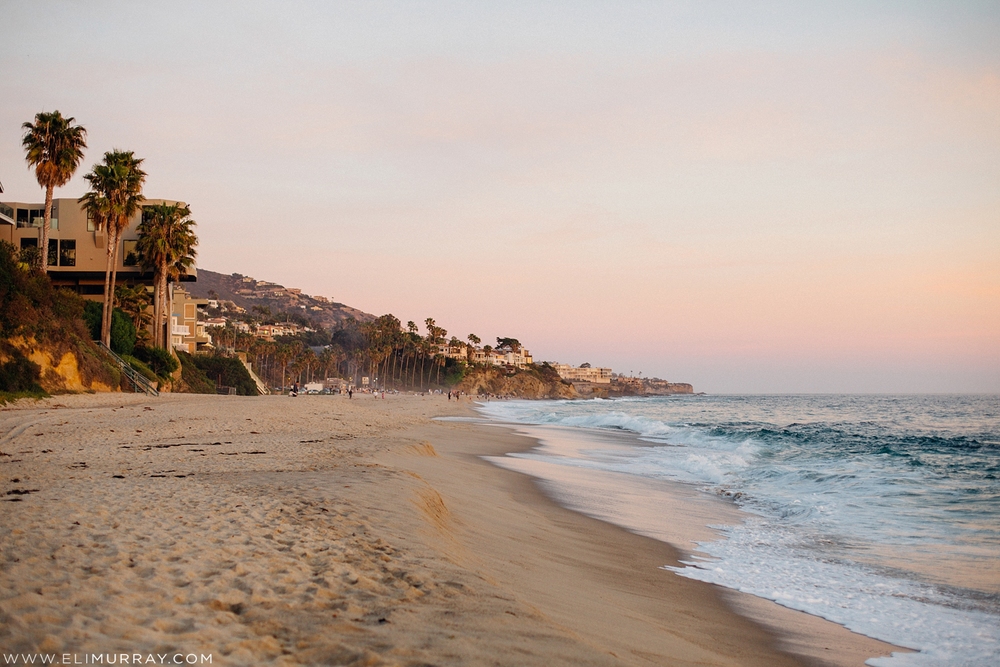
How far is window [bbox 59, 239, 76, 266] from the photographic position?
157ft

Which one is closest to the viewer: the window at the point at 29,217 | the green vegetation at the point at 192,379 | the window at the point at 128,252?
the green vegetation at the point at 192,379

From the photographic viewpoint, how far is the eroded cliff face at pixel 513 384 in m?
160

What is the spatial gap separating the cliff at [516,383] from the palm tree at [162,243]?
109424 mm

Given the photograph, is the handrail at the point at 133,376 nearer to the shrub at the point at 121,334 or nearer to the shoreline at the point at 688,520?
the shrub at the point at 121,334

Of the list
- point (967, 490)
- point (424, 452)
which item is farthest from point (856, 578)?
point (424, 452)

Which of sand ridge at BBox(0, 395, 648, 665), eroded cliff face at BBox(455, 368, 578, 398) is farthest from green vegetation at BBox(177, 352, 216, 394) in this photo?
eroded cliff face at BBox(455, 368, 578, 398)

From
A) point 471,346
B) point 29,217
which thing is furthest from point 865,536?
point 471,346

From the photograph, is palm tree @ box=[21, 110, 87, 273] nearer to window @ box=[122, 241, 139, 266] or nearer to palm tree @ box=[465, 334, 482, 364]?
window @ box=[122, 241, 139, 266]

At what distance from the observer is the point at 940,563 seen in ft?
28.7

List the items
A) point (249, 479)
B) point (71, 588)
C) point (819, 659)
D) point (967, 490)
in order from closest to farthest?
point (71, 588) → point (819, 659) → point (249, 479) → point (967, 490)

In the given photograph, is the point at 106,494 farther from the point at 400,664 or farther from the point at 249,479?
the point at 400,664

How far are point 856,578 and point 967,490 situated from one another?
9.87m

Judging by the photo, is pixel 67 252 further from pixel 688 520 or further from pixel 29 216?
pixel 688 520

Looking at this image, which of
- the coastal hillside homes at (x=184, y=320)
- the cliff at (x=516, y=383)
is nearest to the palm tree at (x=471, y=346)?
the cliff at (x=516, y=383)
